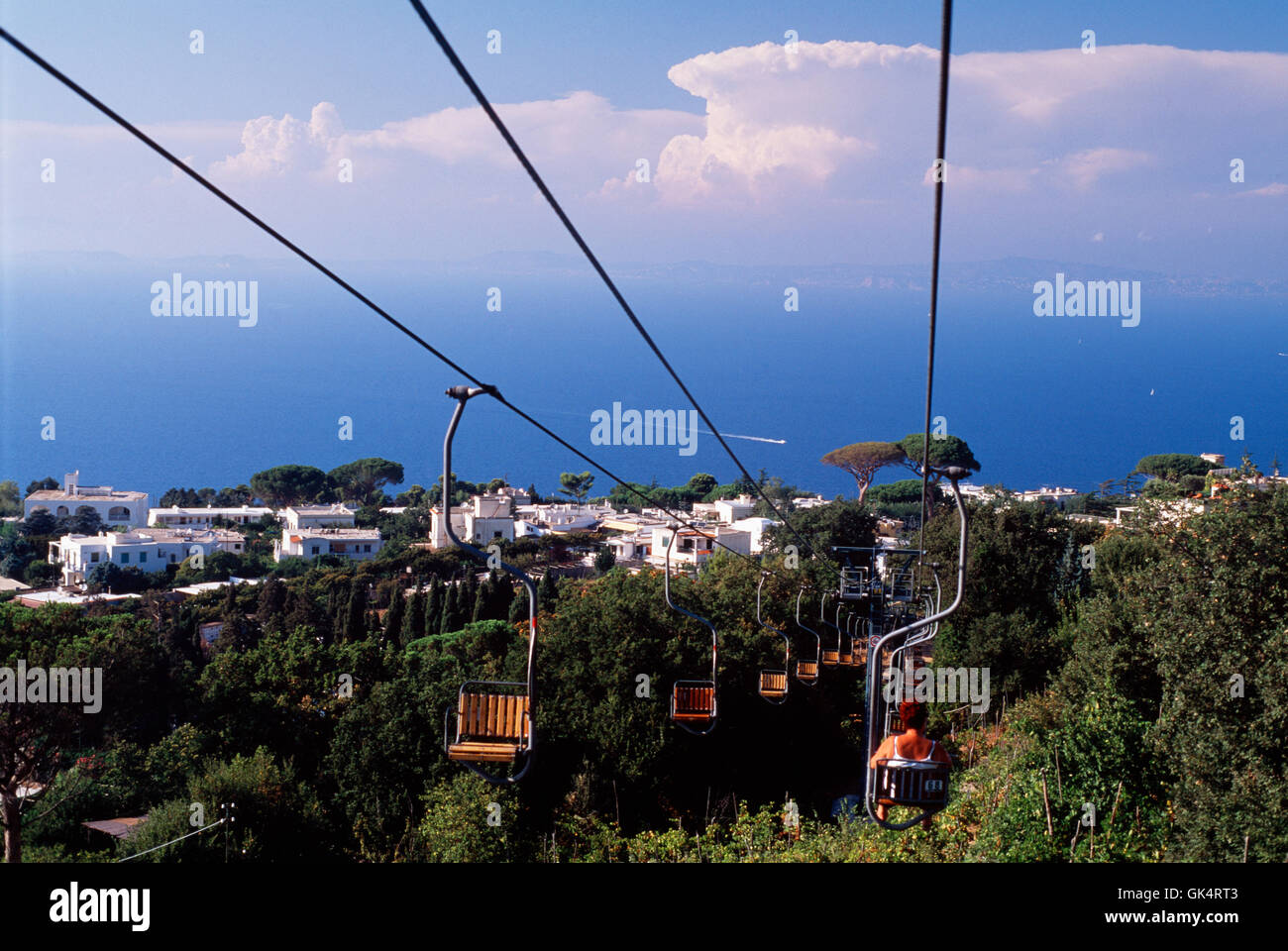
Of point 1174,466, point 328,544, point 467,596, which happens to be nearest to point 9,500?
point 328,544

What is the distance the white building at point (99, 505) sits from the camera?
56.7 m

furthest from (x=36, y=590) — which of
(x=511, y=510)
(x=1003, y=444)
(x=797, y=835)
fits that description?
(x=1003, y=444)

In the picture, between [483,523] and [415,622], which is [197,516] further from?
[415,622]

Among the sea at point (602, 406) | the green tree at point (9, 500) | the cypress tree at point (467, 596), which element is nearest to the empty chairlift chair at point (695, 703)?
the cypress tree at point (467, 596)

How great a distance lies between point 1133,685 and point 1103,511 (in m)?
38.7

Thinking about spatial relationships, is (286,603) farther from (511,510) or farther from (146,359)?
(146,359)

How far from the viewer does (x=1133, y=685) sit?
12.4 meters

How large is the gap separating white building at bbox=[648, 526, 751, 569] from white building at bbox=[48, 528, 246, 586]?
724 inches

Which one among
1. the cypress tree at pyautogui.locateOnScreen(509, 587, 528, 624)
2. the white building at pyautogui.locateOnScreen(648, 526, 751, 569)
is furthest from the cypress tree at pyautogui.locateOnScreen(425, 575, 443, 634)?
the white building at pyautogui.locateOnScreen(648, 526, 751, 569)

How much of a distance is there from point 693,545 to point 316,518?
19.8 meters

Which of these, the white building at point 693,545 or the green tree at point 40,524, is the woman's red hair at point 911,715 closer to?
the white building at point 693,545

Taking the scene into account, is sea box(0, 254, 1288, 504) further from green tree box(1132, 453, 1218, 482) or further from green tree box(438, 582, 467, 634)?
green tree box(438, 582, 467, 634)

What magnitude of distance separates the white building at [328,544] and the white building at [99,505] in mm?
12016

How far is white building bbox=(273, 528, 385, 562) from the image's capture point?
157ft
